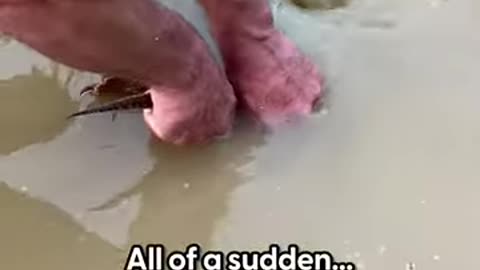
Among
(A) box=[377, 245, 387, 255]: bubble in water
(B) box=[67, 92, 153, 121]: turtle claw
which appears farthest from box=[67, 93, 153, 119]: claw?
(A) box=[377, 245, 387, 255]: bubble in water

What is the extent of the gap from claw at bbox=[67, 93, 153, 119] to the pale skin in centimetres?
1

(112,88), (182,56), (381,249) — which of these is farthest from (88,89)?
(381,249)

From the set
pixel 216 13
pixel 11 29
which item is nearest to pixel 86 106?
pixel 216 13

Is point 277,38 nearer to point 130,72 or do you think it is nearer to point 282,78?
point 282,78

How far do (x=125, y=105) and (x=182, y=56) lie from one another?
0.20 meters

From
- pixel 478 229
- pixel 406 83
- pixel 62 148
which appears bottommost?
pixel 478 229

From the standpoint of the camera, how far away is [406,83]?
61.8 inches

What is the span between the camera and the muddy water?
143 centimetres

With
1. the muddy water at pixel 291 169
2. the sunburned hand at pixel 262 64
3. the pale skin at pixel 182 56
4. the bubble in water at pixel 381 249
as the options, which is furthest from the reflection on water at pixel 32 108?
the bubble in water at pixel 381 249

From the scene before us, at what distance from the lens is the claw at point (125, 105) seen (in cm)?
147

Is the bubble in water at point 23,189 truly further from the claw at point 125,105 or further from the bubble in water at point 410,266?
the bubble in water at point 410,266

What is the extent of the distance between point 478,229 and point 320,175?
0.70 feet

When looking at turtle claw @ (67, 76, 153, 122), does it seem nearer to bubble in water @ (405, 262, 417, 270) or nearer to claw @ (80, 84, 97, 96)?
claw @ (80, 84, 97, 96)

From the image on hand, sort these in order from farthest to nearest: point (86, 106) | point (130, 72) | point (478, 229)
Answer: point (86, 106)
point (478, 229)
point (130, 72)
